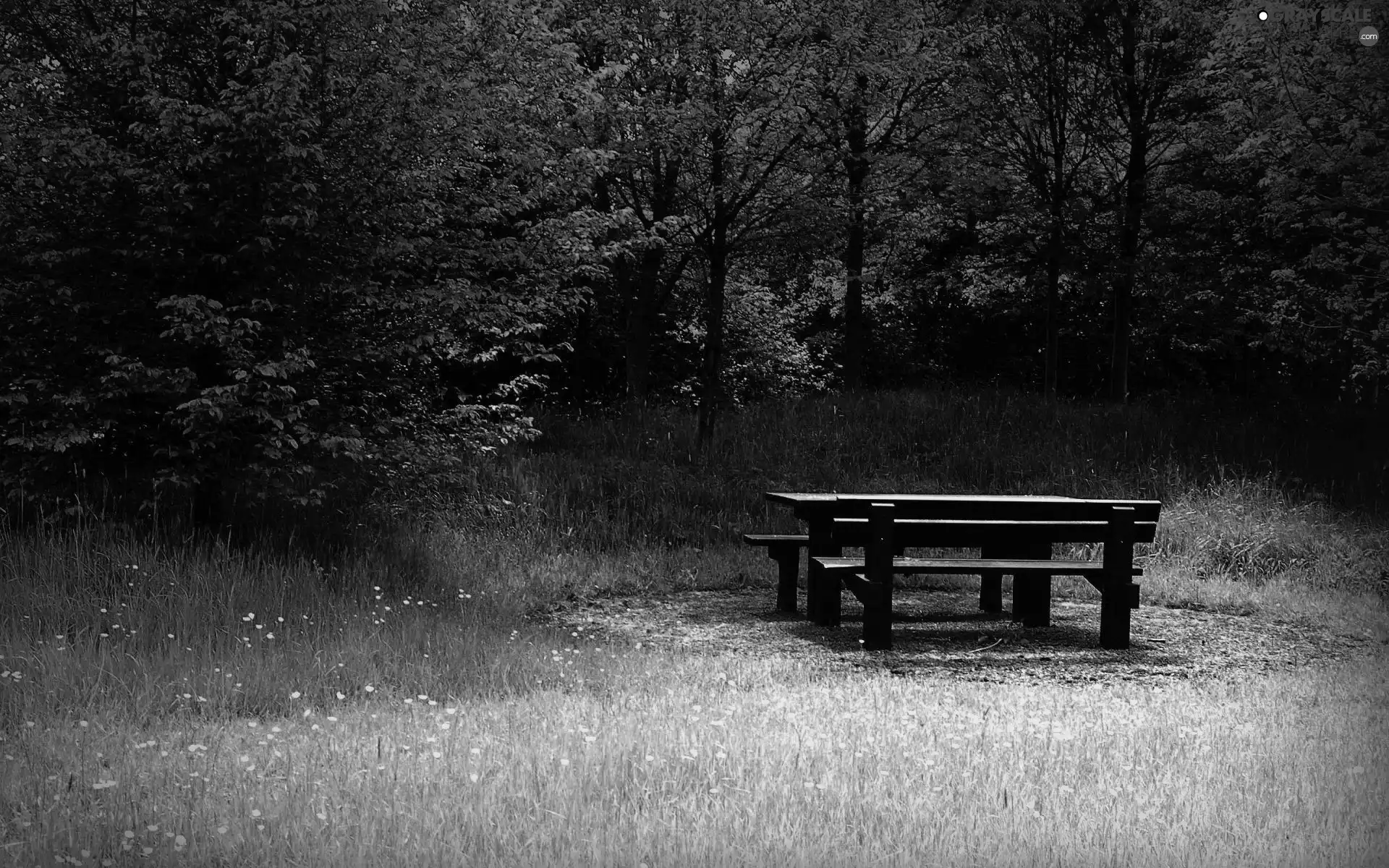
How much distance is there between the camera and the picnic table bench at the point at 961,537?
8250mm

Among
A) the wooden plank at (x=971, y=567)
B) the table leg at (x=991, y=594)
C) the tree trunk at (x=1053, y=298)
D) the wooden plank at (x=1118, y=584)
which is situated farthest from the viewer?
the tree trunk at (x=1053, y=298)

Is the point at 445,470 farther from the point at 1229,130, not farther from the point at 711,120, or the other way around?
the point at 1229,130

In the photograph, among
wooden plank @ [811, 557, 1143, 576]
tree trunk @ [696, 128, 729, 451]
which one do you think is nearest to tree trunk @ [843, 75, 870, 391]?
tree trunk @ [696, 128, 729, 451]

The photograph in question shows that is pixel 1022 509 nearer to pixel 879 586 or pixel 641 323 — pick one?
pixel 879 586

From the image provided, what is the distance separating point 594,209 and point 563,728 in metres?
9.25

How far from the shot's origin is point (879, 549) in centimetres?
823

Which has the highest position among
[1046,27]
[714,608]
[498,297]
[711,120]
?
[1046,27]

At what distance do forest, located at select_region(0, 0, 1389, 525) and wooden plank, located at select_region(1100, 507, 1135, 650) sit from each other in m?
5.22

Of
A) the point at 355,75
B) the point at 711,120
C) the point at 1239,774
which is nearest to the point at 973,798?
the point at 1239,774

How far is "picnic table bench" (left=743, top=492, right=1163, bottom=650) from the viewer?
825cm

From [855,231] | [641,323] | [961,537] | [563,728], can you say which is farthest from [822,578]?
[855,231]

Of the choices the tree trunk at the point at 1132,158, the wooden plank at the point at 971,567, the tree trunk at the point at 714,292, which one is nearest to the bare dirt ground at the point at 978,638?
the wooden plank at the point at 971,567

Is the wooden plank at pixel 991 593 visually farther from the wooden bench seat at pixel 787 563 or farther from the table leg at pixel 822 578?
A: the wooden bench seat at pixel 787 563

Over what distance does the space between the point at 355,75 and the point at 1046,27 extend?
11931 mm
